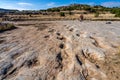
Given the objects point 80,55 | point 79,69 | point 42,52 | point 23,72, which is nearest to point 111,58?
point 80,55

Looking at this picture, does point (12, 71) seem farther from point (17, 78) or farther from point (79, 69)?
point (79, 69)

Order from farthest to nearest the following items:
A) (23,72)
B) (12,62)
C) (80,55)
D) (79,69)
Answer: (80,55), (12,62), (79,69), (23,72)

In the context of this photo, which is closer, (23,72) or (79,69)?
(23,72)

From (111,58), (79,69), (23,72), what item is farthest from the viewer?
(111,58)

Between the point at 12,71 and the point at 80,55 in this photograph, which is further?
the point at 80,55

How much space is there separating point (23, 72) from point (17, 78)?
1000 mm

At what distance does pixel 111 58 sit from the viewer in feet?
47.4

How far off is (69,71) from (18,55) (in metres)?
4.74

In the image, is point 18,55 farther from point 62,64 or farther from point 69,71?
point 69,71

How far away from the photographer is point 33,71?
11438 millimetres

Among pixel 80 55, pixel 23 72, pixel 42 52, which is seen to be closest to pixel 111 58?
pixel 80 55

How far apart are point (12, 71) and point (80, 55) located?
18.4ft

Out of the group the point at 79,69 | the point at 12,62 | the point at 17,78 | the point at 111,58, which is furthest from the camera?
the point at 111,58

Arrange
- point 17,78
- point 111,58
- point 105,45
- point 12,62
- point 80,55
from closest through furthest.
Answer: point 17,78
point 12,62
point 111,58
point 80,55
point 105,45
